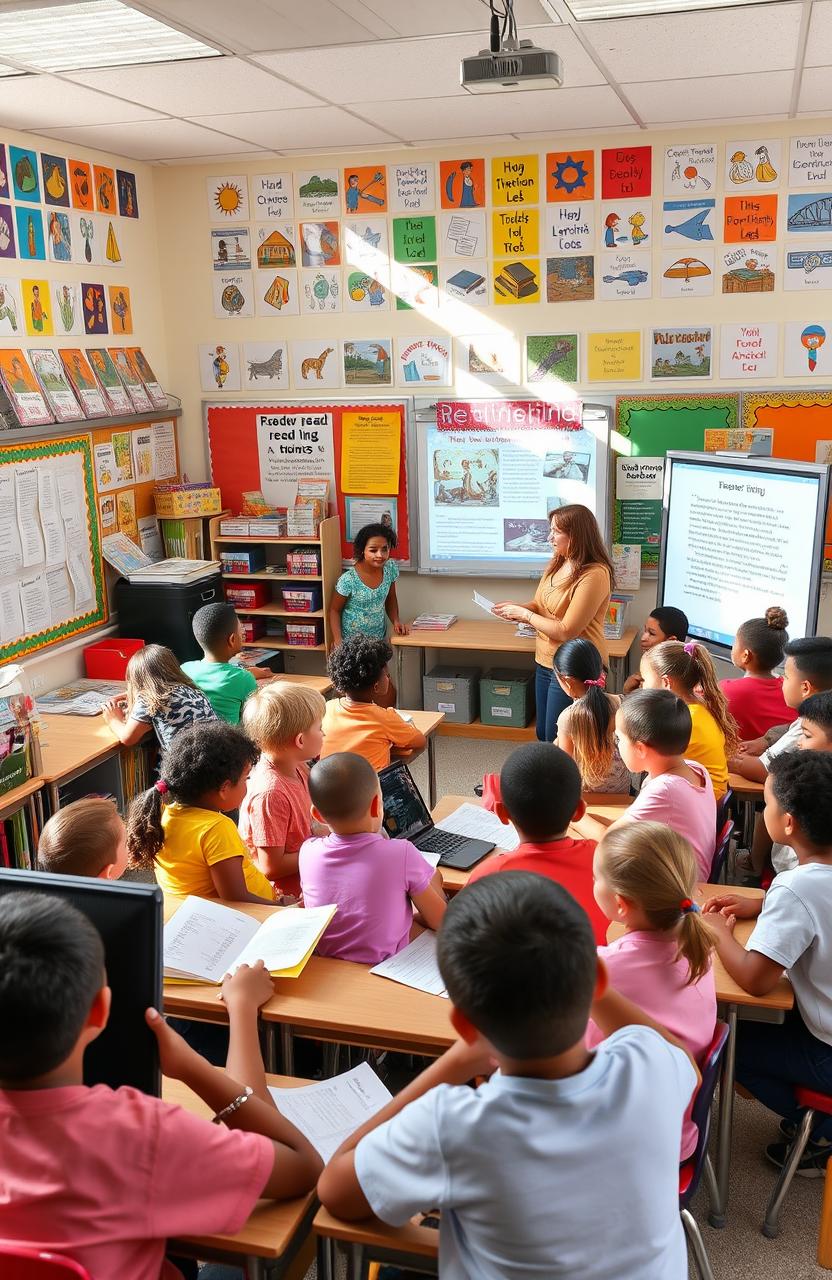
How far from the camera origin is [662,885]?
195 centimetres

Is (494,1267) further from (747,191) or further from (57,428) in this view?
(747,191)

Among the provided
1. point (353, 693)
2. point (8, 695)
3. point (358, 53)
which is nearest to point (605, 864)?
point (353, 693)

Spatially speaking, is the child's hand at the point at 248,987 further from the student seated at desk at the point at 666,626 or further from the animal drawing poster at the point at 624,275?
the animal drawing poster at the point at 624,275

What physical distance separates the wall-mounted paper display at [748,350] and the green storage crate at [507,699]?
1.84m

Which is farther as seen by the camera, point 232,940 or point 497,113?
point 497,113

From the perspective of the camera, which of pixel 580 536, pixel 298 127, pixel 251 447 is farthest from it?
pixel 251 447

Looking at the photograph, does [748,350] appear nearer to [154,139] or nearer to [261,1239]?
[154,139]

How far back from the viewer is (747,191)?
512 centimetres

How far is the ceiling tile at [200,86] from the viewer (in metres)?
3.66

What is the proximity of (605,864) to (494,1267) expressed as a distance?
806mm

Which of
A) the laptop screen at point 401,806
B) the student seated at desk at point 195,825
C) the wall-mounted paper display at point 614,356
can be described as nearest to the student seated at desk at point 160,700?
the laptop screen at point 401,806

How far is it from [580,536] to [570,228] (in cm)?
177

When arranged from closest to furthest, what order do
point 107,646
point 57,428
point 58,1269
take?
point 58,1269
point 57,428
point 107,646

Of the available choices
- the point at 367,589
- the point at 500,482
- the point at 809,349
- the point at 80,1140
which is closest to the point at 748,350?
the point at 809,349
